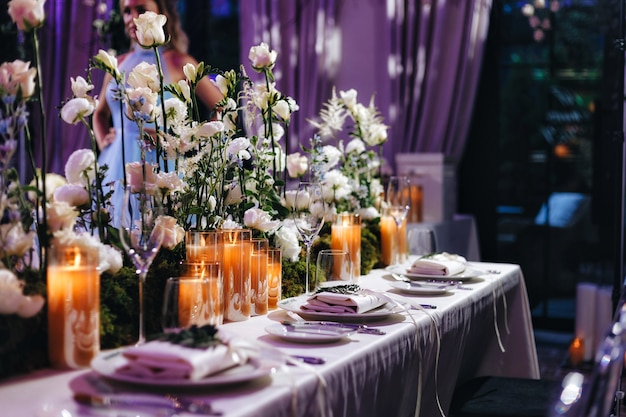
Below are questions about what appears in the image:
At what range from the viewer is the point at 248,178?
2303 millimetres

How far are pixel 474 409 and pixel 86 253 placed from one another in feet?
4.26

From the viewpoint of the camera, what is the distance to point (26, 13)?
150 centimetres

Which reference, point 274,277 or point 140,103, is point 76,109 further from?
point 274,277

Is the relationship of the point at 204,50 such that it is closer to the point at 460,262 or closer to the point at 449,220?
the point at 449,220

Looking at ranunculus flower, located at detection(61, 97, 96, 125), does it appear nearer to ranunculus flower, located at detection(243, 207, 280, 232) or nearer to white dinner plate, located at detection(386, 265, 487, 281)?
ranunculus flower, located at detection(243, 207, 280, 232)

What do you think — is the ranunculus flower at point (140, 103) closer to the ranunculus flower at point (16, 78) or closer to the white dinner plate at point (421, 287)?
the ranunculus flower at point (16, 78)

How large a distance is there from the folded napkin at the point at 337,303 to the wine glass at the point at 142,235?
0.48m

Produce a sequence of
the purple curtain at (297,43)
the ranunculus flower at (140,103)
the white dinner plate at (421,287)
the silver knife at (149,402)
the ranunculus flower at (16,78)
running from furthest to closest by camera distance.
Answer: the purple curtain at (297,43), the white dinner plate at (421,287), the ranunculus flower at (140,103), the ranunculus flower at (16,78), the silver knife at (149,402)

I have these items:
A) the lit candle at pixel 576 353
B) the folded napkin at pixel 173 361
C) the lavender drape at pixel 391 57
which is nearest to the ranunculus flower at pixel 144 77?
the folded napkin at pixel 173 361

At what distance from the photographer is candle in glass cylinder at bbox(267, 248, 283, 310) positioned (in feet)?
6.86

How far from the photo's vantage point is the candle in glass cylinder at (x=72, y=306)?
4.91 ft

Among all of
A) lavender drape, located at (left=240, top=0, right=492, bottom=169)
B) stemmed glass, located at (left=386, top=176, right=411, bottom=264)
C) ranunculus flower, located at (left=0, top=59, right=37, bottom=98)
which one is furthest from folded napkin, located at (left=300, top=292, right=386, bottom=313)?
lavender drape, located at (left=240, top=0, right=492, bottom=169)

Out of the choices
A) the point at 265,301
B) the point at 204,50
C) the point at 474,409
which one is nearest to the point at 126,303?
the point at 265,301

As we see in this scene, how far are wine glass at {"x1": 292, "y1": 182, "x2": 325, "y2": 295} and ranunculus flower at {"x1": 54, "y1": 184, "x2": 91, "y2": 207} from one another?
634mm
